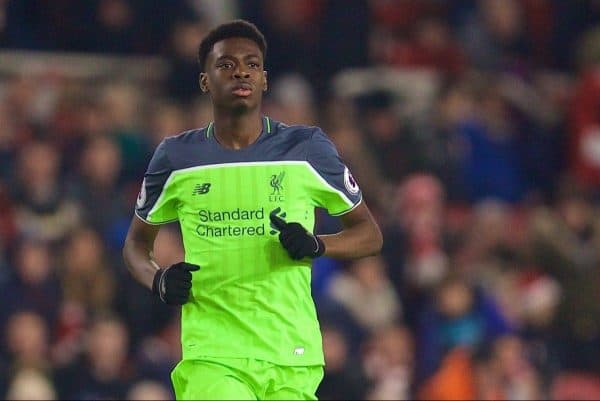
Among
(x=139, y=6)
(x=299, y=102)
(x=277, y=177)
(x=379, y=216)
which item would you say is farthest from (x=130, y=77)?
(x=277, y=177)

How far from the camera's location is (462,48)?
533 inches

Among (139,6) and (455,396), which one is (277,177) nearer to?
(455,396)

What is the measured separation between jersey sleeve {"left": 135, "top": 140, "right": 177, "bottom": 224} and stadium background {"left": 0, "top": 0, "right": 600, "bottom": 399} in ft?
11.6

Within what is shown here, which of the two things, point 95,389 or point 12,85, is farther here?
point 12,85

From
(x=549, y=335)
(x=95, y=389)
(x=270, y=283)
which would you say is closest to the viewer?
(x=270, y=283)

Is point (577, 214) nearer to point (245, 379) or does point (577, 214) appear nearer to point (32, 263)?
point (32, 263)

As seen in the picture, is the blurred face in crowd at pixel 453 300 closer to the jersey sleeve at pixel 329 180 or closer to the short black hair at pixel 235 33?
the jersey sleeve at pixel 329 180

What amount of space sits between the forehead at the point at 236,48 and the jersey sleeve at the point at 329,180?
419 mm

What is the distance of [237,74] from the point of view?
583 centimetres

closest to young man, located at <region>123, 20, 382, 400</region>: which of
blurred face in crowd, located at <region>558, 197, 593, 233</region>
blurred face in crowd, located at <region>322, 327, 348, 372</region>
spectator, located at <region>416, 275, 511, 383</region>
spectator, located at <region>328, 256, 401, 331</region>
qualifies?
blurred face in crowd, located at <region>322, 327, 348, 372</region>

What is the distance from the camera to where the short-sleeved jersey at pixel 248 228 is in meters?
5.77

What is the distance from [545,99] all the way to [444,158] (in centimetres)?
191

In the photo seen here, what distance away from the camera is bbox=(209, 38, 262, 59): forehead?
231 inches

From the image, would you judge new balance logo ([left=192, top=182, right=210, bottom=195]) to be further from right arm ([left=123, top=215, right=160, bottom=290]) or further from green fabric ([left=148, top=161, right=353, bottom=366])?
right arm ([left=123, top=215, right=160, bottom=290])
